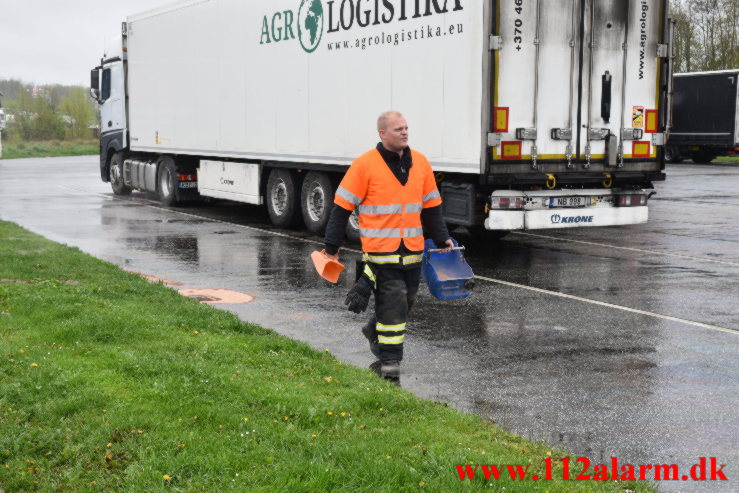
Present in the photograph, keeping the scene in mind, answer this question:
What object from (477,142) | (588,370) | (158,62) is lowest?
(588,370)

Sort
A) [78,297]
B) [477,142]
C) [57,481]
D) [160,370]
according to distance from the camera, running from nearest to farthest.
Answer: [57,481] < [160,370] < [78,297] < [477,142]

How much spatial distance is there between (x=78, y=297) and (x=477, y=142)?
5528 mm

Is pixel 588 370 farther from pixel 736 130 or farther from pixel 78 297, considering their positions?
pixel 736 130

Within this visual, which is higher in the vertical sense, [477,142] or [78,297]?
[477,142]

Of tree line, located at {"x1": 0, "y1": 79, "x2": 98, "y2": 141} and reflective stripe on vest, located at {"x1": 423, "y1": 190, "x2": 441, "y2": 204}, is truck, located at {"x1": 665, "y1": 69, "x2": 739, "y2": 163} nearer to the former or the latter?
reflective stripe on vest, located at {"x1": 423, "y1": 190, "x2": 441, "y2": 204}

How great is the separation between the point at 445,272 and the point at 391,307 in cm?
57

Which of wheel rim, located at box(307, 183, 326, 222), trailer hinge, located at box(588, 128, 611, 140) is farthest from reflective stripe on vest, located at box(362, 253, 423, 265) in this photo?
wheel rim, located at box(307, 183, 326, 222)

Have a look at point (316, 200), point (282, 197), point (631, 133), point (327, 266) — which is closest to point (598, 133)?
point (631, 133)

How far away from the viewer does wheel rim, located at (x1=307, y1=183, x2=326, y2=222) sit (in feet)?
53.5

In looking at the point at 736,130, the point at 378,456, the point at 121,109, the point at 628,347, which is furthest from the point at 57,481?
the point at 736,130

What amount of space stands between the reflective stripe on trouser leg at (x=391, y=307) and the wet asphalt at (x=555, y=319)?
28 centimetres

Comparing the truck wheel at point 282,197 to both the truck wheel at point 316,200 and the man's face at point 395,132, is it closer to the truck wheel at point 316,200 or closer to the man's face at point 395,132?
the truck wheel at point 316,200

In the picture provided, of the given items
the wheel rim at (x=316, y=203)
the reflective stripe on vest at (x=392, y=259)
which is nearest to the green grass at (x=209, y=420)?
the reflective stripe on vest at (x=392, y=259)

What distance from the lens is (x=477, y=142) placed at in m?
12.5
